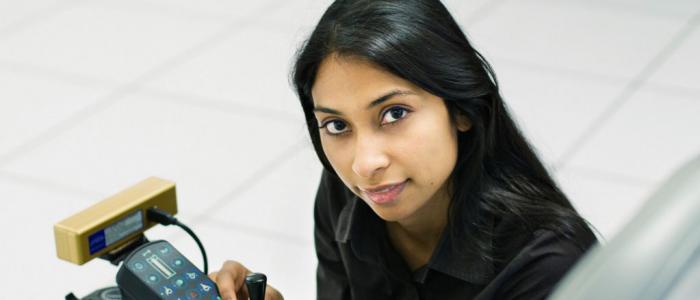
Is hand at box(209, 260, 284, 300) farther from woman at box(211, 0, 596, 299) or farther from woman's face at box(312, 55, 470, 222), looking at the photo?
woman's face at box(312, 55, 470, 222)

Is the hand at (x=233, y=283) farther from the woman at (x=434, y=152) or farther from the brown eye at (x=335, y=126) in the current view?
the brown eye at (x=335, y=126)

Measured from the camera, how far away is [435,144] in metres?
1.30

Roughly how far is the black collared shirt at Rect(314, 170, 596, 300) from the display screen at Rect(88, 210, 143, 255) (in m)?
0.29

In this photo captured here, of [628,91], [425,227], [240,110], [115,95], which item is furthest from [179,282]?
[628,91]

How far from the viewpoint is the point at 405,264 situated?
151 cm

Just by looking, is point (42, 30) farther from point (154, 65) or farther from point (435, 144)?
point (435, 144)

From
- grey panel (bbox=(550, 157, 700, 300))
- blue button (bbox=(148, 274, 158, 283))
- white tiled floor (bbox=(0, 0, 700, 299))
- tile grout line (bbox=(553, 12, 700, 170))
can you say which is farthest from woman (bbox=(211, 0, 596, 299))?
tile grout line (bbox=(553, 12, 700, 170))

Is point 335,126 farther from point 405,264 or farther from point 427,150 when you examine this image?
point 405,264

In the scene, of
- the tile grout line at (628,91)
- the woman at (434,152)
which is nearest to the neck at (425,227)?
the woman at (434,152)

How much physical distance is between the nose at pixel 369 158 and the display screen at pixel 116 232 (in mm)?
260

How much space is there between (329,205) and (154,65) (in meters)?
1.89

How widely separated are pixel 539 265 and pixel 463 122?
0.62 ft

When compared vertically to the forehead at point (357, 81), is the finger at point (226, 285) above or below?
below

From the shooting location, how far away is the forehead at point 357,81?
4.14 feet
